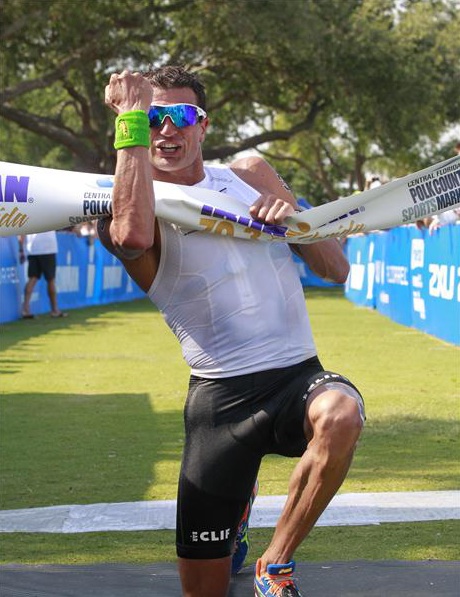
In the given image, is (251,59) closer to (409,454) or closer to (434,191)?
(409,454)

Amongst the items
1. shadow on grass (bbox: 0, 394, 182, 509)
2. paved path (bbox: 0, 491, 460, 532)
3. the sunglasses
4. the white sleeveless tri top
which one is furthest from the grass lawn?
the sunglasses

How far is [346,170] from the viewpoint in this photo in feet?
250

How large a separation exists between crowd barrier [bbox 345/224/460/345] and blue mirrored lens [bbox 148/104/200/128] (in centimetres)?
1050

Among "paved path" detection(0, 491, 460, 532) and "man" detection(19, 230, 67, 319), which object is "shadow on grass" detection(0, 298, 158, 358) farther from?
"paved path" detection(0, 491, 460, 532)

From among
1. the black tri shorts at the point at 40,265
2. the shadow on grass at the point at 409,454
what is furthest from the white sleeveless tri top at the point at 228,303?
the black tri shorts at the point at 40,265

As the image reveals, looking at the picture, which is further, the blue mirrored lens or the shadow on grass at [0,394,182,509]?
the shadow on grass at [0,394,182,509]

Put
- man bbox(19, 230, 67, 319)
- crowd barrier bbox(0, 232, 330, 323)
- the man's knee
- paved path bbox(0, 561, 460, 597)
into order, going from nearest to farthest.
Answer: the man's knee, paved path bbox(0, 561, 460, 597), man bbox(19, 230, 67, 319), crowd barrier bbox(0, 232, 330, 323)

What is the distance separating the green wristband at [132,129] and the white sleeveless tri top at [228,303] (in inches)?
17.8

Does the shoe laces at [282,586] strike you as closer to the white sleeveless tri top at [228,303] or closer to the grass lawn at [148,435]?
the white sleeveless tri top at [228,303]

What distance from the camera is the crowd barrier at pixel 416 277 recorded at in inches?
619

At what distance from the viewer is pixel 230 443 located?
4.66m

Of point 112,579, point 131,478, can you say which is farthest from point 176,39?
point 112,579

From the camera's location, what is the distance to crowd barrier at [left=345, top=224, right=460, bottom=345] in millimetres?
15734

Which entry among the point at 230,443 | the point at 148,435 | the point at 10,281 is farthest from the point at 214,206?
the point at 10,281
